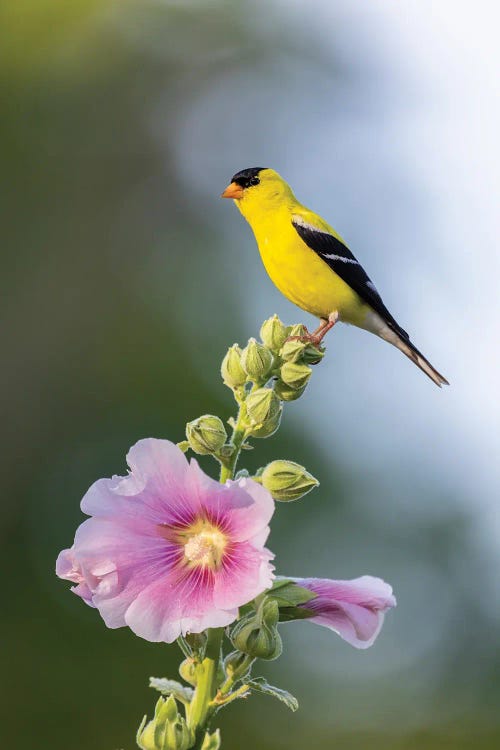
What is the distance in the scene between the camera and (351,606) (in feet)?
7.66

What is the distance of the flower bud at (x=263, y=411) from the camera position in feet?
7.56

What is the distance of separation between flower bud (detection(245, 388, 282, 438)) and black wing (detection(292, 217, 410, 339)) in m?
2.73

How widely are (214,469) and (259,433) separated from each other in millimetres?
8879

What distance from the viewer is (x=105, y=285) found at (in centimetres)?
1608

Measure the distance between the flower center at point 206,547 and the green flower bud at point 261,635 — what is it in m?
0.18

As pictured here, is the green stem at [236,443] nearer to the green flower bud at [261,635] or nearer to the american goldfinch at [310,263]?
the green flower bud at [261,635]

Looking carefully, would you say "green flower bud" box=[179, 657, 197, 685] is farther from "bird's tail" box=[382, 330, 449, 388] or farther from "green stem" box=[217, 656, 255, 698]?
"bird's tail" box=[382, 330, 449, 388]

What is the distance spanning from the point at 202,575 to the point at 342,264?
9.85ft

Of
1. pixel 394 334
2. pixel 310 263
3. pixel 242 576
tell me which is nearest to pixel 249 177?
pixel 310 263

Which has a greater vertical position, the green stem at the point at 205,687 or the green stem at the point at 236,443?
the green stem at the point at 236,443

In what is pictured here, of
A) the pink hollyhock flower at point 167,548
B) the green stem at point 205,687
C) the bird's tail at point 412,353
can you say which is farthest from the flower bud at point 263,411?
the bird's tail at point 412,353

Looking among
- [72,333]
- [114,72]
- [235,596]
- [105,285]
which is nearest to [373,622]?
[235,596]

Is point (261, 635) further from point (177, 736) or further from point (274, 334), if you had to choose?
point (274, 334)

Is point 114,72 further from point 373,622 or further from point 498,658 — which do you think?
point 373,622
